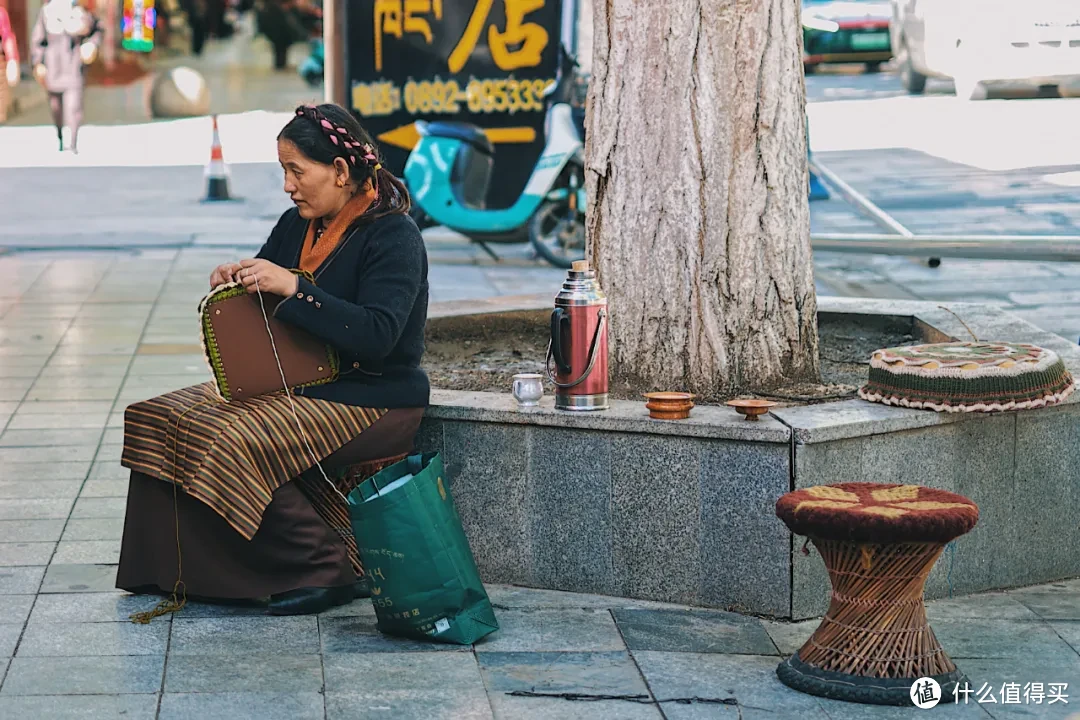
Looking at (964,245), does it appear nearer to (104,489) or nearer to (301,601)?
(104,489)

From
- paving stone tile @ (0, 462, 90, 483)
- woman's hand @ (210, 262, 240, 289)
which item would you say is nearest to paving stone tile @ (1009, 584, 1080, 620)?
woman's hand @ (210, 262, 240, 289)

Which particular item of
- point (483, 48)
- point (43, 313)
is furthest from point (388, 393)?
point (483, 48)

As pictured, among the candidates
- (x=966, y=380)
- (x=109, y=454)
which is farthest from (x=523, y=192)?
(x=966, y=380)

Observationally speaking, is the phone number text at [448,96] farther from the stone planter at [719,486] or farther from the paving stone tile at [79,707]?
the paving stone tile at [79,707]

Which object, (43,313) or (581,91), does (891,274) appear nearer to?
(581,91)

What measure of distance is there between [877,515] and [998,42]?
8.09 meters

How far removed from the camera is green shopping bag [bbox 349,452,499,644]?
4273mm

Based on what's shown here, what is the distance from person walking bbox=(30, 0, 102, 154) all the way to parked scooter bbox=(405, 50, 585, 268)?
8398 millimetres

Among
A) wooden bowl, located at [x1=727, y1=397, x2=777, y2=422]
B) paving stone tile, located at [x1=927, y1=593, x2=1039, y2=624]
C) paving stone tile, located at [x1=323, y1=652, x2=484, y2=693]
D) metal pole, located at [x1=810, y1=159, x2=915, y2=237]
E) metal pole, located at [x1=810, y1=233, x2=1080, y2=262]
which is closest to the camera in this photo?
paving stone tile, located at [x1=323, y1=652, x2=484, y2=693]

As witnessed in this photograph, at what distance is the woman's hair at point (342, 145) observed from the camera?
182 inches

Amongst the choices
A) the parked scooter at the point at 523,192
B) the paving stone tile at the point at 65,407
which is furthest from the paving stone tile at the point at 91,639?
the parked scooter at the point at 523,192

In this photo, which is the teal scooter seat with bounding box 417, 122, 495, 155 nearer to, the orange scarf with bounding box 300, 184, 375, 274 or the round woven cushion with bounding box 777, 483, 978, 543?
the orange scarf with bounding box 300, 184, 375, 274

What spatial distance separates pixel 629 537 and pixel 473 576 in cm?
58

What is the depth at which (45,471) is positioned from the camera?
6301 mm
